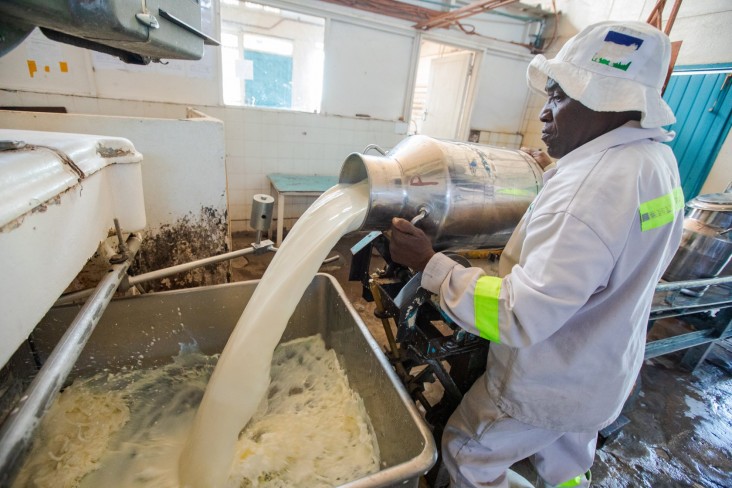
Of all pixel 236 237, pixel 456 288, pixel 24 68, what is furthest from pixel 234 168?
pixel 456 288

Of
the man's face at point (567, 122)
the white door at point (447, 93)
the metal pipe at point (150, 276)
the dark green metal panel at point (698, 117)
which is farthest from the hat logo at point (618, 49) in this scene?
the white door at point (447, 93)

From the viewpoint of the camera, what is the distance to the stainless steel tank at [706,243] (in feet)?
6.55

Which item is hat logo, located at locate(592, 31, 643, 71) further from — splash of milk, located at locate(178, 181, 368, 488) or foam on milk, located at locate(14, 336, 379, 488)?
foam on milk, located at locate(14, 336, 379, 488)

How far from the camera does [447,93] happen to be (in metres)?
5.09

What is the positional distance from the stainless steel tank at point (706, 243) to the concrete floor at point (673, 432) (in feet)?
2.78

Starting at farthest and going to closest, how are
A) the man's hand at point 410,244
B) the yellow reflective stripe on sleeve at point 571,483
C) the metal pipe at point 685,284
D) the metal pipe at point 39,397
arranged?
the metal pipe at point 685,284 < the yellow reflective stripe on sleeve at point 571,483 < the man's hand at point 410,244 < the metal pipe at point 39,397

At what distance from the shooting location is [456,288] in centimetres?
93

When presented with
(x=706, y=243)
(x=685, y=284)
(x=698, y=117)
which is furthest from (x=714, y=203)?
(x=698, y=117)

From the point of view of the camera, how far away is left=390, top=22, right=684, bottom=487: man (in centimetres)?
79

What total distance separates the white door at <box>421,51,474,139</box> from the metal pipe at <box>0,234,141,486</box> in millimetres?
4858

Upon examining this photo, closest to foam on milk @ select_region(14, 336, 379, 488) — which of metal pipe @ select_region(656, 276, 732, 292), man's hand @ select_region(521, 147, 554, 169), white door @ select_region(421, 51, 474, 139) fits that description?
man's hand @ select_region(521, 147, 554, 169)

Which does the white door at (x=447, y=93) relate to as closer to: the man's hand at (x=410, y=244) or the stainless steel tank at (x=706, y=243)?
the stainless steel tank at (x=706, y=243)

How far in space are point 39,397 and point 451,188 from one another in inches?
44.2

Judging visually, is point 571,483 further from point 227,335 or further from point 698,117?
point 698,117
